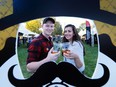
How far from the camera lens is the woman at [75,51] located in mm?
2588

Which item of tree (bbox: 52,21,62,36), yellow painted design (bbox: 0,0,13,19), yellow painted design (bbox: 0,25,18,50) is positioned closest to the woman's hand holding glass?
tree (bbox: 52,21,62,36)

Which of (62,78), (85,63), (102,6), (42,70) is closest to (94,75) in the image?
(85,63)

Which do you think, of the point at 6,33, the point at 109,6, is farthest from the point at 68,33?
the point at 6,33

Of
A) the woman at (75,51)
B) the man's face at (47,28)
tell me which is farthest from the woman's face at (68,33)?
the man's face at (47,28)

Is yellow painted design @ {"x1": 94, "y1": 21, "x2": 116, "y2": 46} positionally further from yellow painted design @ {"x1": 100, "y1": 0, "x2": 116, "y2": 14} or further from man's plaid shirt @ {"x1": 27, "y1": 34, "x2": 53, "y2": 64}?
man's plaid shirt @ {"x1": 27, "y1": 34, "x2": 53, "y2": 64}

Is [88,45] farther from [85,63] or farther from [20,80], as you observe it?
[20,80]

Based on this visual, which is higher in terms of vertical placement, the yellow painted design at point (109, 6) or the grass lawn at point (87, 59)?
the yellow painted design at point (109, 6)

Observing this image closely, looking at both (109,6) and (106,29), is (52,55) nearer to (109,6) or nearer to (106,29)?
(106,29)

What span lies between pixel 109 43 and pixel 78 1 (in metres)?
0.50

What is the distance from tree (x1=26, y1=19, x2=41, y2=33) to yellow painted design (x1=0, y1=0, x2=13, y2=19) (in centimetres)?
22

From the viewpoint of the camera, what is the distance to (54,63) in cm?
258

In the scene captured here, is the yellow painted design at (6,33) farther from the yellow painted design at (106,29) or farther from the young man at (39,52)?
the yellow painted design at (106,29)

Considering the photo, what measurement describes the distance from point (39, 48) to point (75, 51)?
0.34 meters

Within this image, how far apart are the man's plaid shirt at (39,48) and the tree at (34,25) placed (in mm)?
72
